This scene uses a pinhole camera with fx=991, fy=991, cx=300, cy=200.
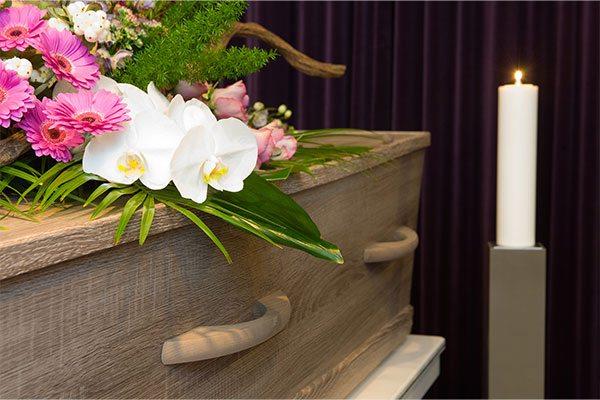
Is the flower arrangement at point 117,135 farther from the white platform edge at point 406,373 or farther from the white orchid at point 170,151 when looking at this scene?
the white platform edge at point 406,373

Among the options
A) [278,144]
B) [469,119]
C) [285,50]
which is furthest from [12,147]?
[469,119]

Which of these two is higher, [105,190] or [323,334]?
[105,190]

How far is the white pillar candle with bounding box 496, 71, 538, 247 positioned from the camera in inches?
50.7

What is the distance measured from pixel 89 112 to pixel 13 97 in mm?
54

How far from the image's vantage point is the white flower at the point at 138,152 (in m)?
0.73

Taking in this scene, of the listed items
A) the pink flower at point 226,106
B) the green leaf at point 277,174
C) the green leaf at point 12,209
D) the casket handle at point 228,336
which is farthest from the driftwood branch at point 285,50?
the green leaf at point 12,209

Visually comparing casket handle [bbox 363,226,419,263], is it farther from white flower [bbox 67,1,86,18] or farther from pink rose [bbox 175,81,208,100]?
white flower [bbox 67,1,86,18]

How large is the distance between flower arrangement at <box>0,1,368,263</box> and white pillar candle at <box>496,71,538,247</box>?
531 mm

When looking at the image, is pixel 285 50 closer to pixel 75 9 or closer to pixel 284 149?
pixel 284 149

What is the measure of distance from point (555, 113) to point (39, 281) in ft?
6.06

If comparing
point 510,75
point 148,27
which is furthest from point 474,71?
point 148,27

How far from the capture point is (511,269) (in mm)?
1230

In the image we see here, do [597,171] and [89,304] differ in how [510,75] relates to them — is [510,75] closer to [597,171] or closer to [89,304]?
[597,171]

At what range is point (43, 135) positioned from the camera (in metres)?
0.73
